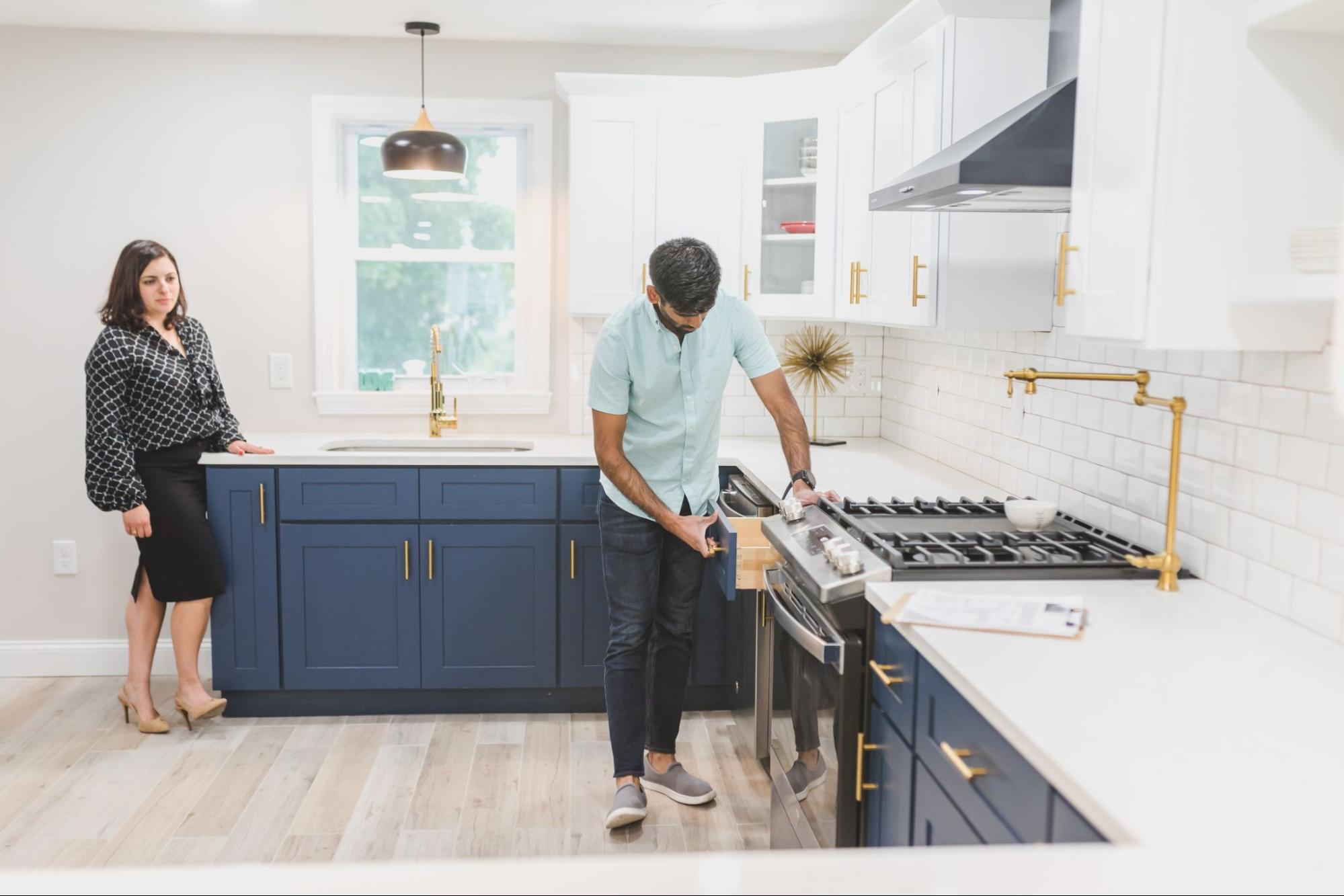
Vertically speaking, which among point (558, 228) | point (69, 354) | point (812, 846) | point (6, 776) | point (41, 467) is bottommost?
point (6, 776)

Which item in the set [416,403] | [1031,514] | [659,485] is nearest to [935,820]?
[1031,514]

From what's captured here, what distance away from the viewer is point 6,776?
3320mm

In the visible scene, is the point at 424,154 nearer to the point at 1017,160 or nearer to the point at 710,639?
the point at 710,639

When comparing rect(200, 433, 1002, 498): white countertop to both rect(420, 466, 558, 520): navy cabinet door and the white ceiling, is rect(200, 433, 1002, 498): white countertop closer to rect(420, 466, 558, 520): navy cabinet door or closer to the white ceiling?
rect(420, 466, 558, 520): navy cabinet door

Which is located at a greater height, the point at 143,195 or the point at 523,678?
the point at 143,195

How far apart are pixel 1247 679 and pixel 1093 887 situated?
2.31ft

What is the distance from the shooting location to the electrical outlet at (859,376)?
439cm

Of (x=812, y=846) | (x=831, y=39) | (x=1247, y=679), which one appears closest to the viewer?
(x=1247, y=679)

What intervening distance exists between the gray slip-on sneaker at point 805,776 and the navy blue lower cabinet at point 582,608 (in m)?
1.34

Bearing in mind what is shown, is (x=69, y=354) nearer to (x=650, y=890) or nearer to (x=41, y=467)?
(x=41, y=467)

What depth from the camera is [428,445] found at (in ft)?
13.8

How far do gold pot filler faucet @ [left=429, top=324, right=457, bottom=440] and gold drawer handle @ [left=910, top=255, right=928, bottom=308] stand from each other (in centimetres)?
190

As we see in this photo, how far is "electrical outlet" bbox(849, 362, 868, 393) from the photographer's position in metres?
4.39

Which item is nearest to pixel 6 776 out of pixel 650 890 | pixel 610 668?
pixel 610 668
